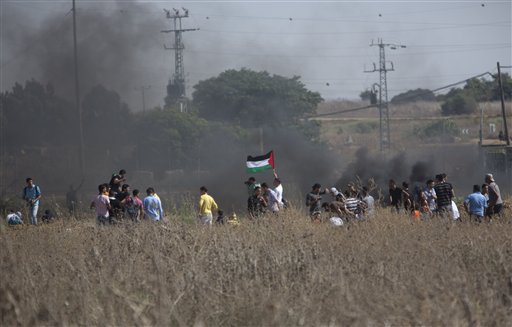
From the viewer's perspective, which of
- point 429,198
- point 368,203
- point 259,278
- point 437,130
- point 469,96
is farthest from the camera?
point 469,96

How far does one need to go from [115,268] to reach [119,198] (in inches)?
356

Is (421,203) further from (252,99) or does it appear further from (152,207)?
(252,99)

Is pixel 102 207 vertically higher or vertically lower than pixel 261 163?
lower

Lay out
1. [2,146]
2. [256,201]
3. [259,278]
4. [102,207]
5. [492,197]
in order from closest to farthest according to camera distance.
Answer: [259,278]
[102,207]
[492,197]
[256,201]
[2,146]

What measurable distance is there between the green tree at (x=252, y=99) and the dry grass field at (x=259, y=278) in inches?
1943

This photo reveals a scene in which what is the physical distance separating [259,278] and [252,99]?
54.6 meters

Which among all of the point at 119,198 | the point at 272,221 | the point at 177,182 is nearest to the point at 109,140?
the point at 177,182

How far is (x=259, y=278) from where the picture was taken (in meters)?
9.95

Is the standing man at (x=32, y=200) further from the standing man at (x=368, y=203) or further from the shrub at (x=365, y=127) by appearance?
the shrub at (x=365, y=127)

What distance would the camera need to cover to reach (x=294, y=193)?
42.4 meters

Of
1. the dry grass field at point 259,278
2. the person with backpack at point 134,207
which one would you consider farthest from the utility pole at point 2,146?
the dry grass field at point 259,278

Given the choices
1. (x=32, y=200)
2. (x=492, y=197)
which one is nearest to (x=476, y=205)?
(x=492, y=197)

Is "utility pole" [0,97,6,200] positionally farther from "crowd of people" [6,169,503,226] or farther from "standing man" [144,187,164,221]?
"standing man" [144,187,164,221]

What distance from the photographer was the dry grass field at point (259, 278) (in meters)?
8.36
